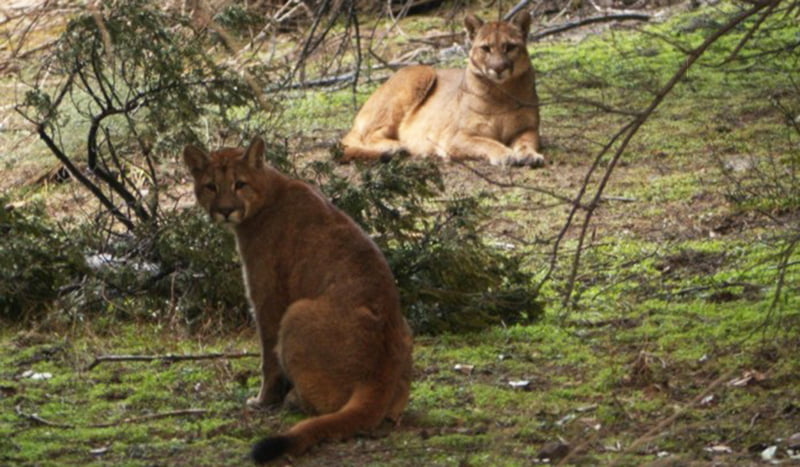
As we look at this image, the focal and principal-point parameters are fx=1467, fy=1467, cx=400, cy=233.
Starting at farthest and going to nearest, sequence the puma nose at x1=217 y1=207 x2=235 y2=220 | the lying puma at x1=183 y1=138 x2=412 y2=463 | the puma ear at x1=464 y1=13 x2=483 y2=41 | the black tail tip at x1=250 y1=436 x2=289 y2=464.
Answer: the puma ear at x1=464 y1=13 x2=483 y2=41 → the puma nose at x1=217 y1=207 x2=235 y2=220 → the lying puma at x1=183 y1=138 x2=412 y2=463 → the black tail tip at x1=250 y1=436 x2=289 y2=464

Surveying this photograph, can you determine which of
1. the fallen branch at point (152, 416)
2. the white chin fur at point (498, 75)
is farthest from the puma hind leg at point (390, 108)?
the fallen branch at point (152, 416)

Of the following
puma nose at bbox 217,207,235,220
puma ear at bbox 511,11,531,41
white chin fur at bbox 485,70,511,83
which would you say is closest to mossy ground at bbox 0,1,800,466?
puma nose at bbox 217,207,235,220

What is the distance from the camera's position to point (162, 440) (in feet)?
20.8

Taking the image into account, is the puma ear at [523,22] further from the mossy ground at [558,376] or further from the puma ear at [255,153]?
the puma ear at [255,153]

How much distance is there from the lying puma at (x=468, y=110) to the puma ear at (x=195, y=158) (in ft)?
22.3

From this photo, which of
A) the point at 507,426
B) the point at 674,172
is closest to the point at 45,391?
the point at 507,426

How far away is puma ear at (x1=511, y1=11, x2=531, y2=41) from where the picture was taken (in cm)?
1427

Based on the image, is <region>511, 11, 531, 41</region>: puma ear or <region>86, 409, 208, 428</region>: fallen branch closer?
<region>86, 409, 208, 428</region>: fallen branch

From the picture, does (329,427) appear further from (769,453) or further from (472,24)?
(472,24)

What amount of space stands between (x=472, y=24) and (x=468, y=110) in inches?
34.4

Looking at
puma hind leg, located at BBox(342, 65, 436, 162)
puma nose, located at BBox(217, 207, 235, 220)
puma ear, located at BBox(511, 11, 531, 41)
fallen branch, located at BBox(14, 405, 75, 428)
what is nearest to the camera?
fallen branch, located at BBox(14, 405, 75, 428)

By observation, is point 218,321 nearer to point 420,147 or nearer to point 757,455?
point 757,455

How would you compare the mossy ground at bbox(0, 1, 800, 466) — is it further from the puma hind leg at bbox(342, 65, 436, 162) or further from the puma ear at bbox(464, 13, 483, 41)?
the puma hind leg at bbox(342, 65, 436, 162)

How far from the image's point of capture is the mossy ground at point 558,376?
5996 mm
